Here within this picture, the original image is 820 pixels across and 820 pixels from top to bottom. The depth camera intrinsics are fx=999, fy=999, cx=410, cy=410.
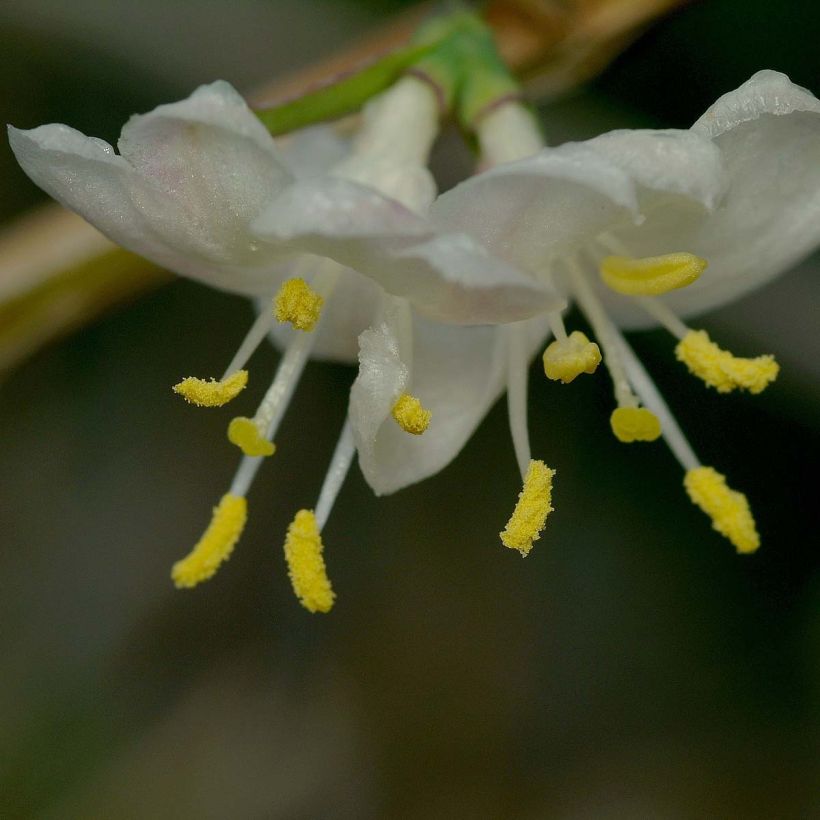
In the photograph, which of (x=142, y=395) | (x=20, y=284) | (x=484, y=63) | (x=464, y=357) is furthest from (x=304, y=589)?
(x=142, y=395)

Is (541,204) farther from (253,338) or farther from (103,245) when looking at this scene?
(103,245)

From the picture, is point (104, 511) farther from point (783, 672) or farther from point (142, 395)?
point (783, 672)

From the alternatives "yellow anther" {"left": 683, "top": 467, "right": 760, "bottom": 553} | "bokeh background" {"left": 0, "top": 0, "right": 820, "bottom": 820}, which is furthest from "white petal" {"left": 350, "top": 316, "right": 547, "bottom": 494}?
"bokeh background" {"left": 0, "top": 0, "right": 820, "bottom": 820}

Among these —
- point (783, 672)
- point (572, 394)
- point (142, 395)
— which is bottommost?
point (783, 672)

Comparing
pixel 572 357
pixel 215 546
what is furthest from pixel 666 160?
pixel 215 546

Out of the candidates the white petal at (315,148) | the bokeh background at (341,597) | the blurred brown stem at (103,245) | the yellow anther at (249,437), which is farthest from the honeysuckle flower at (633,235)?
the bokeh background at (341,597)

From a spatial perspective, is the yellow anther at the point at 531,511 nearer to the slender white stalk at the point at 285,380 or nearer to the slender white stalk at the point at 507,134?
the slender white stalk at the point at 285,380
